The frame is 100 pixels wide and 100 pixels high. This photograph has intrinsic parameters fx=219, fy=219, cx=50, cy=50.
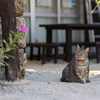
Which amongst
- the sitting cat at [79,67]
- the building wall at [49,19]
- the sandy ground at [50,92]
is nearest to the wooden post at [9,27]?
the sandy ground at [50,92]

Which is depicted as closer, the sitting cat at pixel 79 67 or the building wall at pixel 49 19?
the sitting cat at pixel 79 67

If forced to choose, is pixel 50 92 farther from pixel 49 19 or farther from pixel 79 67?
pixel 49 19

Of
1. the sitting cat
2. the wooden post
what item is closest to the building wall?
the sitting cat

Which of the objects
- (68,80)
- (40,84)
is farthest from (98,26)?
(40,84)

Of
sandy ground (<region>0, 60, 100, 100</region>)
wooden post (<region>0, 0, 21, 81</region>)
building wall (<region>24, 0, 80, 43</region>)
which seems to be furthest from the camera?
building wall (<region>24, 0, 80, 43</region>)

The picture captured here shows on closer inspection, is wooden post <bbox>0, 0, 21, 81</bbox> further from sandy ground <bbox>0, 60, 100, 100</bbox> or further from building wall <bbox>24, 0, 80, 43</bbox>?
building wall <bbox>24, 0, 80, 43</bbox>

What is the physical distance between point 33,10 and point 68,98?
6.43m

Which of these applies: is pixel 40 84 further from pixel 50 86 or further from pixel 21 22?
pixel 21 22

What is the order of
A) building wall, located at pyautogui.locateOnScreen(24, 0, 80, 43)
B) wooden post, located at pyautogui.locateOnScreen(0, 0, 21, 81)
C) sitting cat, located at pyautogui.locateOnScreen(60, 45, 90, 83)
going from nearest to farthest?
wooden post, located at pyautogui.locateOnScreen(0, 0, 21, 81) < sitting cat, located at pyautogui.locateOnScreen(60, 45, 90, 83) < building wall, located at pyautogui.locateOnScreen(24, 0, 80, 43)

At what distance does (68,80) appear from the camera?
3602mm

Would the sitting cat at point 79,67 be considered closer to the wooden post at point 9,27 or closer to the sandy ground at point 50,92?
the sandy ground at point 50,92

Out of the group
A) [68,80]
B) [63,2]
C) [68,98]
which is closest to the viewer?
[68,98]

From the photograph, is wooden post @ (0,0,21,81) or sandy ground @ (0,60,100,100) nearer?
sandy ground @ (0,60,100,100)

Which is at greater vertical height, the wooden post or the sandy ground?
the wooden post
